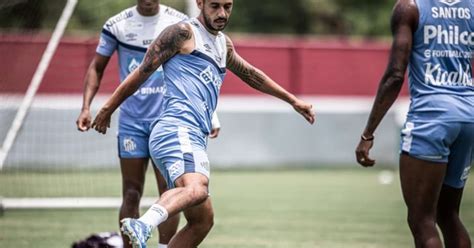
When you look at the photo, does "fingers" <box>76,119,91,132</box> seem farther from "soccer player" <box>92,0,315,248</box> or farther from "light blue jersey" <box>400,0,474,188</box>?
"light blue jersey" <box>400,0,474,188</box>

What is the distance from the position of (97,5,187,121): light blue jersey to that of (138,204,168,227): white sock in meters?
2.32

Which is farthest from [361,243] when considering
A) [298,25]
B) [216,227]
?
[298,25]

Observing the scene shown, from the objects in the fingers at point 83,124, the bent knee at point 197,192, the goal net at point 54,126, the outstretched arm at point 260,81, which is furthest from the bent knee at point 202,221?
the goal net at point 54,126

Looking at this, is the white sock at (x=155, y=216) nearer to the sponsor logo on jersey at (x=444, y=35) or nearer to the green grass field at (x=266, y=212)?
the sponsor logo on jersey at (x=444, y=35)

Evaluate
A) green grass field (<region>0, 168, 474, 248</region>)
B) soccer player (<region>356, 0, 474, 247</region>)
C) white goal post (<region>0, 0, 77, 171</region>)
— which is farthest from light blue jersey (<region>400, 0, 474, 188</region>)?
white goal post (<region>0, 0, 77, 171</region>)

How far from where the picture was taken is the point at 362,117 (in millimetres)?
24125

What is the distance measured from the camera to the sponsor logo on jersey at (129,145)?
30.9 feet

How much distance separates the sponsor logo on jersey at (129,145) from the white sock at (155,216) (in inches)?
86.5

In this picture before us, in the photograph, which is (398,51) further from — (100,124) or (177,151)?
(100,124)

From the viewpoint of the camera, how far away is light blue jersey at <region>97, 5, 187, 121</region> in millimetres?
9445

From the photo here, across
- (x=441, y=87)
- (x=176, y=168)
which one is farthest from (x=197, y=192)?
(x=441, y=87)

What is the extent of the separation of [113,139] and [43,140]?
227 centimetres

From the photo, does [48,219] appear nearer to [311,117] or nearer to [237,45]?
[311,117]

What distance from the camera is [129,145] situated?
→ 9430 mm
